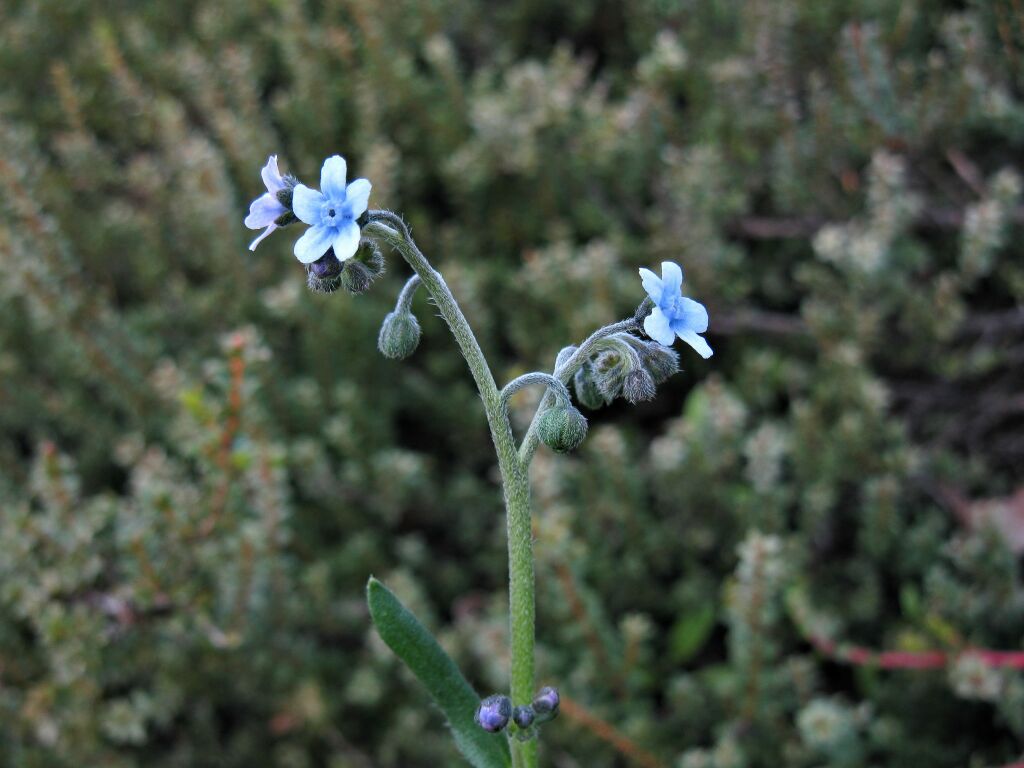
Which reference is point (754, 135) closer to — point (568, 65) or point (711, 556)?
point (568, 65)

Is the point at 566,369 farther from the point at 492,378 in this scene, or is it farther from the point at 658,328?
the point at 658,328

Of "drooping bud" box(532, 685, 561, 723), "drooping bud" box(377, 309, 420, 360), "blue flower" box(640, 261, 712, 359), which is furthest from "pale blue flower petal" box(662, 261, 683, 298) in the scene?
"drooping bud" box(532, 685, 561, 723)

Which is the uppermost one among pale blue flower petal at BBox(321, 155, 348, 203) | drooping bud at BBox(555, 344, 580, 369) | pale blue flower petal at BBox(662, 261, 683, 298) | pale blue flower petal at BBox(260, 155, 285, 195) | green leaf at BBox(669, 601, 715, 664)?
green leaf at BBox(669, 601, 715, 664)

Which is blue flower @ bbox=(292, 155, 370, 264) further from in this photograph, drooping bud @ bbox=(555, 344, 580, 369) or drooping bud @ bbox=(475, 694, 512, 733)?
drooping bud @ bbox=(475, 694, 512, 733)

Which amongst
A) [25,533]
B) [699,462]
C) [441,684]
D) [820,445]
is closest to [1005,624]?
[820,445]

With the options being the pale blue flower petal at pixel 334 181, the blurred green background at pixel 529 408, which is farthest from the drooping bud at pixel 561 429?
the blurred green background at pixel 529 408

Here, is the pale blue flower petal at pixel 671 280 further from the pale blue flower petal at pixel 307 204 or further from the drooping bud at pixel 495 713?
the drooping bud at pixel 495 713
